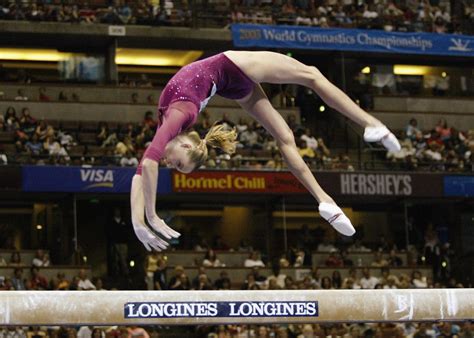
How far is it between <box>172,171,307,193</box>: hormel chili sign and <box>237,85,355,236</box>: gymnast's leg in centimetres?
1304

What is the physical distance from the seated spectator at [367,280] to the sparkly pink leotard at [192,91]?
1170 centimetres

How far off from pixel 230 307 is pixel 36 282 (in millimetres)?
10270

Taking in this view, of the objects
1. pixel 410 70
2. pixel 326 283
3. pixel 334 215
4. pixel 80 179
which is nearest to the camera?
pixel 334 215

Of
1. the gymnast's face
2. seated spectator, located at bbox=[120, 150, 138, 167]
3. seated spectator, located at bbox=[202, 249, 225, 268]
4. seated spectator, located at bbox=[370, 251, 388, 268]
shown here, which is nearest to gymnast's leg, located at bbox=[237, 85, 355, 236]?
the gymnast's face

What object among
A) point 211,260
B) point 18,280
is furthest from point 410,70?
point 18,280

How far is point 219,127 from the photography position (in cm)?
837

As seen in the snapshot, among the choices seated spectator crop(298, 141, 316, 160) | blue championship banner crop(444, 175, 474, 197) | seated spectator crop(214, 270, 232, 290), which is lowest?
seated spectator crop(214, 270, 232, 290)

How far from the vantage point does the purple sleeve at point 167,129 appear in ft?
24.8

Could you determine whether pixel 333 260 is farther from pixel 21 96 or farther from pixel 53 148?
pixel 21 96

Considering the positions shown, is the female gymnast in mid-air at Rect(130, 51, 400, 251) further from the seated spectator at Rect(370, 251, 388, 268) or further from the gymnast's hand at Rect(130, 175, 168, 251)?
the seated spectator at Rect(370, 251, 388, 268)

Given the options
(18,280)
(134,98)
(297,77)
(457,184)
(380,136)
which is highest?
(134,98)

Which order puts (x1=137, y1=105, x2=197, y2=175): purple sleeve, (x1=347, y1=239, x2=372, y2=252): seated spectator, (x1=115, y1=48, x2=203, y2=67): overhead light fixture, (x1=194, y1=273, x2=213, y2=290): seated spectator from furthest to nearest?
(x1=115, y1=48, x2=203, y2=67): overhead light fixture → (x1=347, y1=239, x2=372, y2=252): seated spectator → (x1=194, y1=273, x2=213, y2=290): seated spectator → (x1=137, y1=105, x2=197, y2=175): purple sleeve

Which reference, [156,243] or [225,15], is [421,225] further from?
[156,243]

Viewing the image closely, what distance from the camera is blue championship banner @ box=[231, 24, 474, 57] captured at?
24.0 meters
